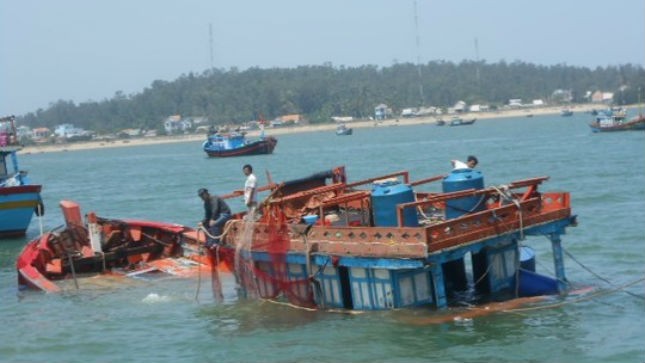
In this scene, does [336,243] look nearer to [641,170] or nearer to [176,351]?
[176,351]

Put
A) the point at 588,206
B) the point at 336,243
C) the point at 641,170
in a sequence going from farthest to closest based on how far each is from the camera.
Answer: the point at 641,170, the point at 588,206, the point at 336,243

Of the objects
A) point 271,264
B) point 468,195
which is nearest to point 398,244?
point 468,195

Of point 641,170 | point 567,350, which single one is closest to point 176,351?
point 567,350

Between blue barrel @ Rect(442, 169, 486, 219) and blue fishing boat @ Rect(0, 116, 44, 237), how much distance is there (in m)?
16.9

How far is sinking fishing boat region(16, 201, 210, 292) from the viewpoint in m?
20.1

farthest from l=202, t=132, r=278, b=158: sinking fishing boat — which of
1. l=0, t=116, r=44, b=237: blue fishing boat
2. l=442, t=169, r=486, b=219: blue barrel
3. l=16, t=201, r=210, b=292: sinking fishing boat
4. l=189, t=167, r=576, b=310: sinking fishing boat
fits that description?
l=442, t=169, r=486, b=219: blue barrel

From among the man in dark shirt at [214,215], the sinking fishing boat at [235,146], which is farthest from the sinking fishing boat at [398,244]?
the sinking fishing boat at [235,146]

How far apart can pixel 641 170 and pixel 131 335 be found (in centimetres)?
3327

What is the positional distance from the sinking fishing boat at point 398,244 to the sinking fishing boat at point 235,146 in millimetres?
73596

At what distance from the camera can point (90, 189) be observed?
194 ft

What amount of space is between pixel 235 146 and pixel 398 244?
77.5 metres

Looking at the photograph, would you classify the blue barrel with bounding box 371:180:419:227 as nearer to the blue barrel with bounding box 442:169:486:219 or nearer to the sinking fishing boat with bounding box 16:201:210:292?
the blue barrel with bounding box 442:169:486:219

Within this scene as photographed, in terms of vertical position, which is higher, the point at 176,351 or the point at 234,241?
the point at 234,241

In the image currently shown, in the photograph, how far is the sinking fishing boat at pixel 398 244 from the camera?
13.1 metres
